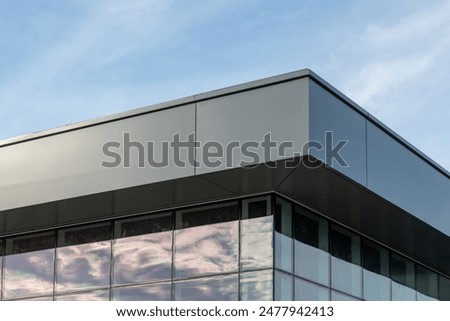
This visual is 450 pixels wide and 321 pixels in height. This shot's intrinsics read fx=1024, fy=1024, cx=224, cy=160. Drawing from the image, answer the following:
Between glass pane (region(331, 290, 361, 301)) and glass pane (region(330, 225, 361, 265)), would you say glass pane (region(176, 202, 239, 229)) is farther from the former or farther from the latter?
glass pane (region(331, 290, 361, 301))

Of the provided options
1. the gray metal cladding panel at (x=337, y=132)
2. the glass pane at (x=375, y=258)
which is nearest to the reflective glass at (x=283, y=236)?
the gray metal cladding panel at (x=337, y=132)

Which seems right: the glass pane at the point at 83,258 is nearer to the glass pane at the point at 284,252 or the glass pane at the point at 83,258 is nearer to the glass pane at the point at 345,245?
the glass pane at the point at 284,252

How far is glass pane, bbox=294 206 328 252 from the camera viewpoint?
21172mm

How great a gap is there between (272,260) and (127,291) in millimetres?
3475

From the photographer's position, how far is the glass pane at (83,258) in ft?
72.7

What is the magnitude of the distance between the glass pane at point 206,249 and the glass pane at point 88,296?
1864 mm

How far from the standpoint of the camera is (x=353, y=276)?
2308 cm

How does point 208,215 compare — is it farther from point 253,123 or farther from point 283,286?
point 253,123

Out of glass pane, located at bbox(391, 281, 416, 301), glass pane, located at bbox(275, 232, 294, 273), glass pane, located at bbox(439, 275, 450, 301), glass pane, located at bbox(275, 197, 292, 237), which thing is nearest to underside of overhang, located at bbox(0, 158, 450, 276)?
glass pane, located at bbox(275, 197, 292, 237)

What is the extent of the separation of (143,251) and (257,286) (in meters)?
2.92

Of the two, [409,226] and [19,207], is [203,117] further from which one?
[409,226]

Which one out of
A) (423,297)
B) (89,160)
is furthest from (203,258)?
(423,297)

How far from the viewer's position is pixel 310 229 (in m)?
21.7

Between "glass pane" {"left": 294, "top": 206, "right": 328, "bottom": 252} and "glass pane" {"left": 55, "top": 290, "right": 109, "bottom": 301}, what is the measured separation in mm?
4319
